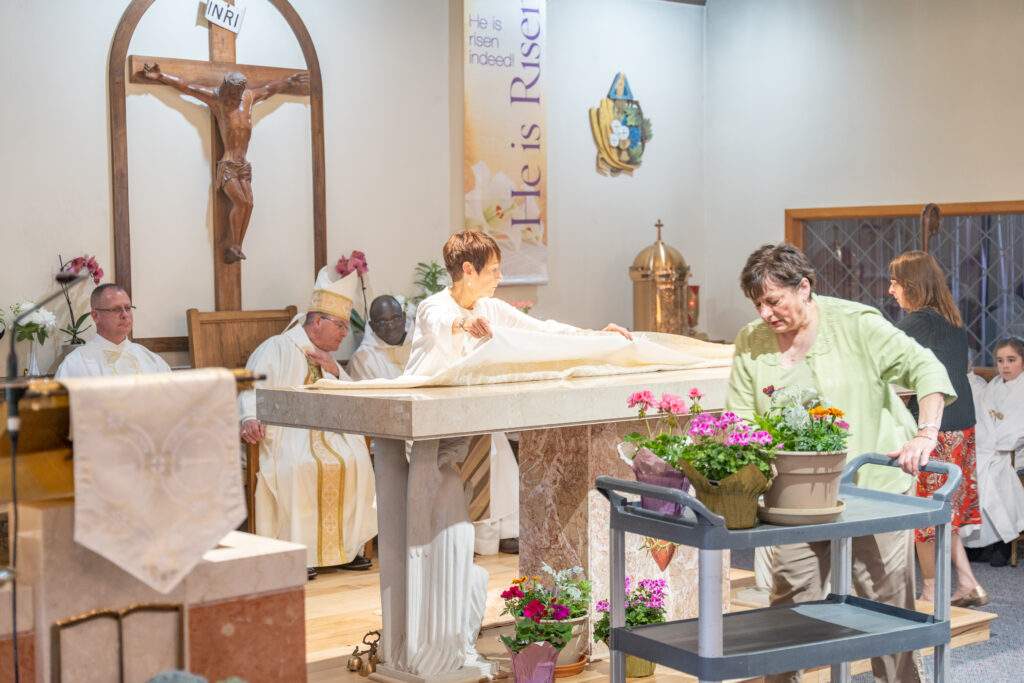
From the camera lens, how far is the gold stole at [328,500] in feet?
22.1

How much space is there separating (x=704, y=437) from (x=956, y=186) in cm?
510

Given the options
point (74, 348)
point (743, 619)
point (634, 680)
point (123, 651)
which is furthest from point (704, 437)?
point (74, 348)

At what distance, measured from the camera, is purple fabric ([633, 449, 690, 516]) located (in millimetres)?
3375

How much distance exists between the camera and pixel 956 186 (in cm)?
786

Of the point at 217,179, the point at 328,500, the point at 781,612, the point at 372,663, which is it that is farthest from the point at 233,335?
the point at 781,612

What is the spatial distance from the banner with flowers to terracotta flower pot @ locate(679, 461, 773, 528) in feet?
16.1

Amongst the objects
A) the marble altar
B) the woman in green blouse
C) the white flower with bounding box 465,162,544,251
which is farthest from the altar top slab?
the white flower with bounding box 465,162,544,251

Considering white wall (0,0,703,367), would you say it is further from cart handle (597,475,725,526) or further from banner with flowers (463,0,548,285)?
cart handle (597,475,725,526)

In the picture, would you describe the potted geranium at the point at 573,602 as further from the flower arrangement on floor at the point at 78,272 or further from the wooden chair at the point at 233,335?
the flower arrangement on floor at the point at 78,272

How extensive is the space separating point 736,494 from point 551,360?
1875 millimetres

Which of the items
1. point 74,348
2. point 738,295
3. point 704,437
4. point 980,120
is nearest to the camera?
point 704,437

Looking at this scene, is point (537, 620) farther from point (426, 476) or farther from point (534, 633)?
point (426, 476)

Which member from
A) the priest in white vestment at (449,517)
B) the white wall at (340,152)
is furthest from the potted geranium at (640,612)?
the white wall at (340,152)

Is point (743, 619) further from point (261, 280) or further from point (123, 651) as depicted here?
point (261, 280)
